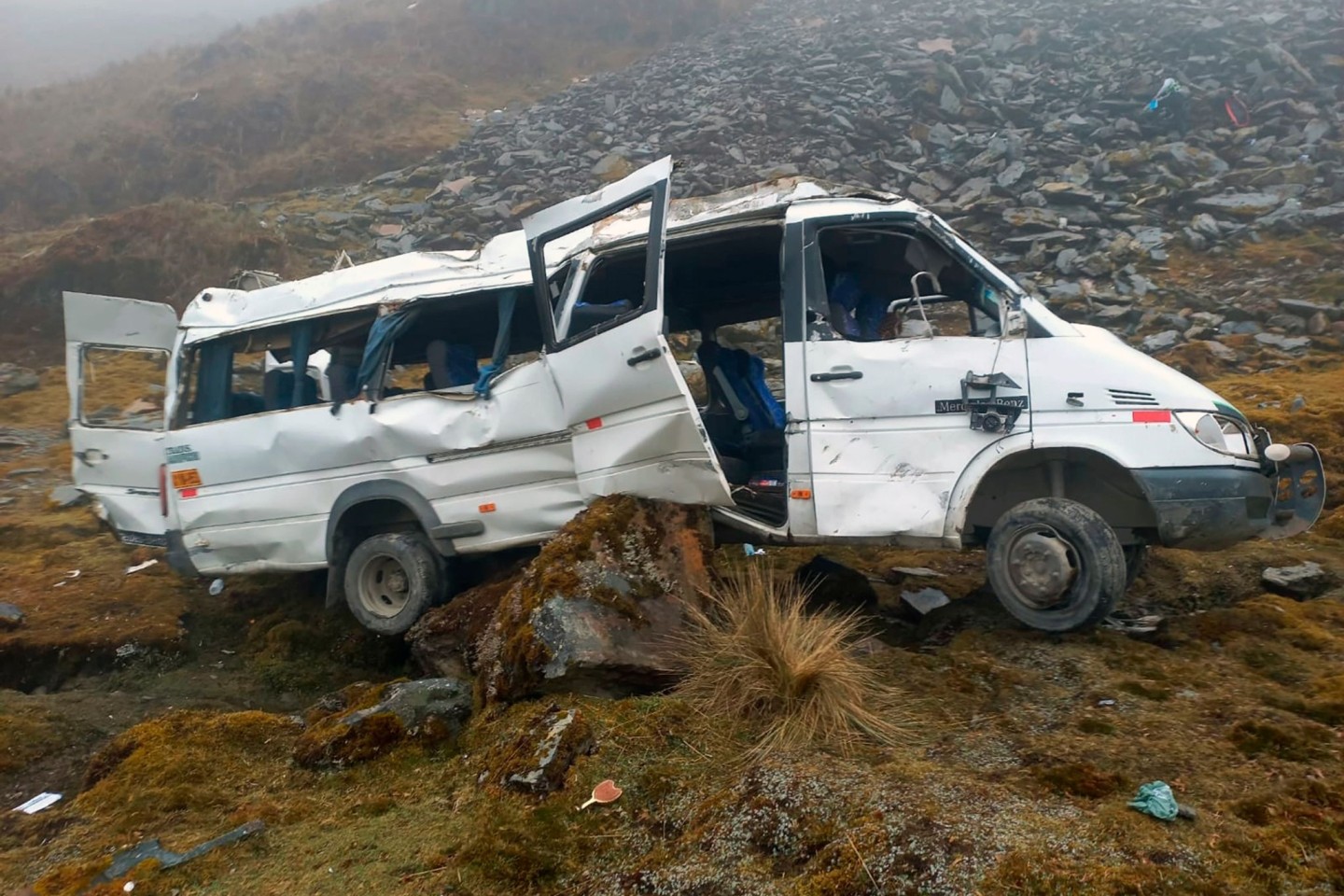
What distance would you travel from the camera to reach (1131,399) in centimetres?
438

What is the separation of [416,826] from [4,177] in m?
24.5

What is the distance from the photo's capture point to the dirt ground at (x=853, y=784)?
266 centimetres

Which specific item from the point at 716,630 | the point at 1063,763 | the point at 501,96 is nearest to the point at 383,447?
the point at 716,630

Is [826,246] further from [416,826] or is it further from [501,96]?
[501,96]

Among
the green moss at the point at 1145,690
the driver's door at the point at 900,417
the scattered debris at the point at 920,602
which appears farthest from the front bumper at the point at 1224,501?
the scattered debris at the point at 920,602

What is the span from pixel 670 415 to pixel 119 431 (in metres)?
4.62

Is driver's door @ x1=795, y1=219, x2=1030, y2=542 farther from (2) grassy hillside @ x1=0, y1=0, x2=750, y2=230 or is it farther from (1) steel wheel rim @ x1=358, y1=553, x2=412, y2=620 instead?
(2) grassy hillside @ x1=0, y1=0, x2=750, y2=230

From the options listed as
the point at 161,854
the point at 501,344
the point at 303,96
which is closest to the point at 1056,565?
the point at 501,344

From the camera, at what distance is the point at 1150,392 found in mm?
4391

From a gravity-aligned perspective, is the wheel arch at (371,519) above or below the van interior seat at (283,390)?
below

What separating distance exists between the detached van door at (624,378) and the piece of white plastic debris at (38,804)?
2.79 meters

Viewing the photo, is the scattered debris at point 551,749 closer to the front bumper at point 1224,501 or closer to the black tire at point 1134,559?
the front bumper at point 1224,501

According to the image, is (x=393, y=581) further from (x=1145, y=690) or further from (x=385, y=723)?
(x=1145, y=690)

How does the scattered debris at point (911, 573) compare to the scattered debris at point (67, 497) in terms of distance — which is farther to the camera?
the scattered debris at point (67, 497)
